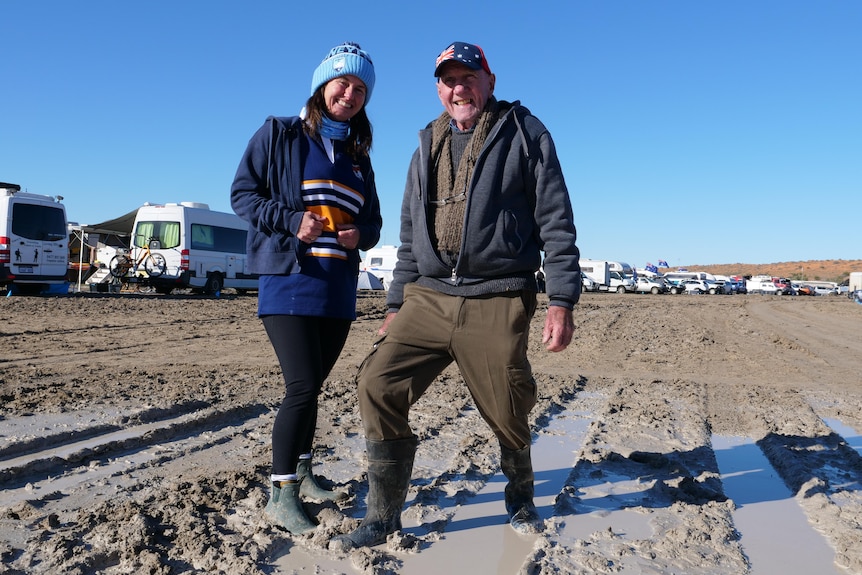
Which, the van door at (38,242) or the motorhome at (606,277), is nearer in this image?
the van door at (38,242)

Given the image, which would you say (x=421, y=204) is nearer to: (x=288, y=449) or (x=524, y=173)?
(x=524, y=173)

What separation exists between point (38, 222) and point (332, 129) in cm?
1607

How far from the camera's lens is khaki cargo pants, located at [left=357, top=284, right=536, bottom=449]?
2752 mm

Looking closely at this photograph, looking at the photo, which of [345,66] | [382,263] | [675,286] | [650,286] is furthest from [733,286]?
[345,66]

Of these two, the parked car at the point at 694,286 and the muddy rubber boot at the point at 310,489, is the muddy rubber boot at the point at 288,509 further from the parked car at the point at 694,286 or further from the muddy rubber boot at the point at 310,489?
the parked car at the point at 694,286

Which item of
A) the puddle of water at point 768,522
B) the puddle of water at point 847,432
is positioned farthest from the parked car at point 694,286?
the puddle of water at point 768,522

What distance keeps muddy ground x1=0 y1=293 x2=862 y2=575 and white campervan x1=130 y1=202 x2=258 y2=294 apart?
11.1 m

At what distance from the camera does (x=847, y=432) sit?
17.1 ft

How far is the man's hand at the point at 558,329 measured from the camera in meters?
2.78

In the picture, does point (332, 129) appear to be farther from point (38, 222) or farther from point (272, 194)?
point (38, 222)

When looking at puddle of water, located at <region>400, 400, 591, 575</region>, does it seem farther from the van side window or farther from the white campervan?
the van side window

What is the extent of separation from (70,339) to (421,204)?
8262 millimetres

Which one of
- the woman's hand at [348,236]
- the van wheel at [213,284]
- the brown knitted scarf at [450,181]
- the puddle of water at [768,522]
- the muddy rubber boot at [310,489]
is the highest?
the brown knitted scarf at [450,181]

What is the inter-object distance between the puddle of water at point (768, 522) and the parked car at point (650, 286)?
147 ft
